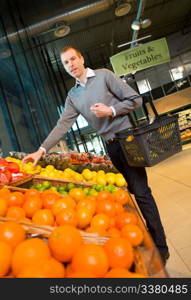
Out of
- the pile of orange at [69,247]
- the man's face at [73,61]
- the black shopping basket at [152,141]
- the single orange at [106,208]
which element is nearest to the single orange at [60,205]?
the pile of orange at [69,247]

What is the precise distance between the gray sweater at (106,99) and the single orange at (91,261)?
Result: 124 cm

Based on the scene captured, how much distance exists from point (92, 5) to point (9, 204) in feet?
20.6

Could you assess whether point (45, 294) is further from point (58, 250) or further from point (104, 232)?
point (104, 232)

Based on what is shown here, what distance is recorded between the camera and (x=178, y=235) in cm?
263

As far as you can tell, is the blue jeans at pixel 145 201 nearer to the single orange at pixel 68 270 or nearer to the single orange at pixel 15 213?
the single orange at pixel 15 213

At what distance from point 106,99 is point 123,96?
130 millimetres

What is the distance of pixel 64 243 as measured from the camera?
80cm

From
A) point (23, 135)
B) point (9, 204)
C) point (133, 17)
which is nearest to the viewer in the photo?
point (9, 204)

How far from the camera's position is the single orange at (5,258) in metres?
0.75

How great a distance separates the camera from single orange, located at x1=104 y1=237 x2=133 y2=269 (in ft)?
2.55

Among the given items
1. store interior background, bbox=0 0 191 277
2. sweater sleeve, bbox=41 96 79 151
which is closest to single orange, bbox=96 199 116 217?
store interior background, bbox=0 0 191 277

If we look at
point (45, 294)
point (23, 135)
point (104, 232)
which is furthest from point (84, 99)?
point (23, 135)

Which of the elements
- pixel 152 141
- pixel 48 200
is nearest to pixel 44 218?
pixel 48 200

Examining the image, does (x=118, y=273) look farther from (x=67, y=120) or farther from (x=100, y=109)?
(x=67, y=120)
